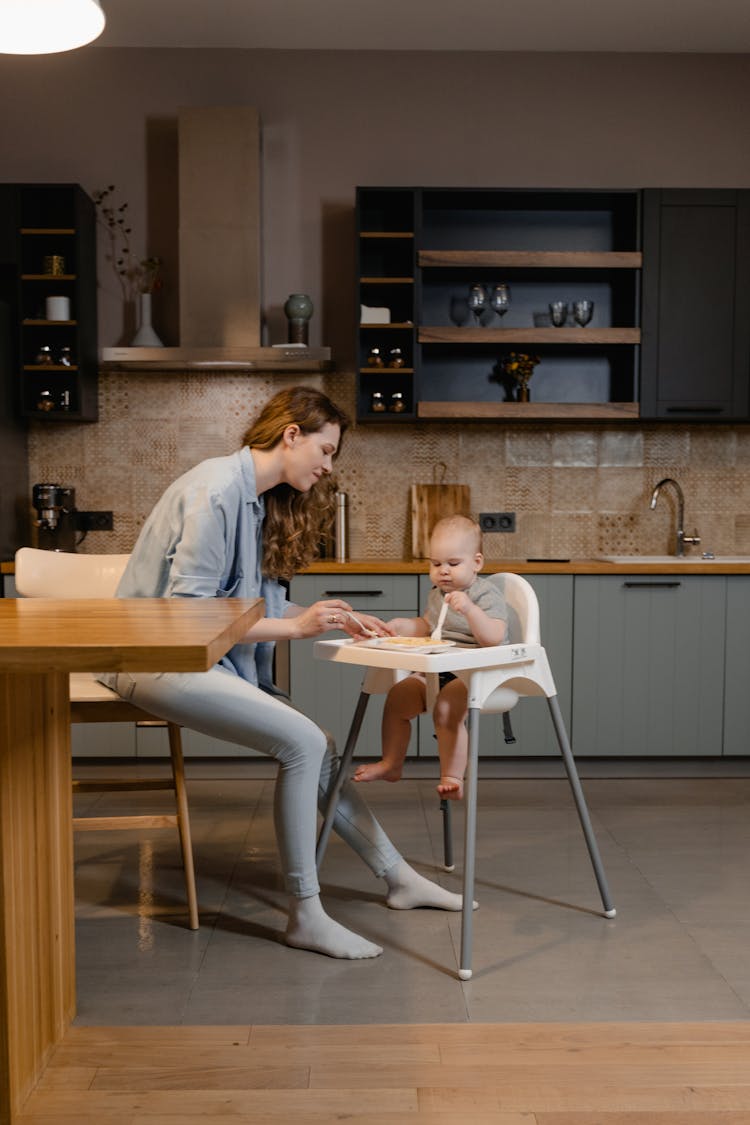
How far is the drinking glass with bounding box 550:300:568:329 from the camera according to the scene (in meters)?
4.14

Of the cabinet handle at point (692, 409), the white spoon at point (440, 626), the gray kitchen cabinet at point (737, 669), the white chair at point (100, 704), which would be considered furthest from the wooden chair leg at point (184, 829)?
the cabinet handle at point (692, 409)

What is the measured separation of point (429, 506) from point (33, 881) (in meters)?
2.81

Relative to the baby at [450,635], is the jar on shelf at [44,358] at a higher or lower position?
higher

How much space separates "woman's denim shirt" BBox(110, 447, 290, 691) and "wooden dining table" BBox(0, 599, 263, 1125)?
0.23m

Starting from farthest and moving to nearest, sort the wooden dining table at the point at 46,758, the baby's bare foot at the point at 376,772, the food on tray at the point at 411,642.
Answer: the baby's bare foot at the point at 376,772 → the food on tray at the point at 411,642 → the wooden dining table at the point at 46,758

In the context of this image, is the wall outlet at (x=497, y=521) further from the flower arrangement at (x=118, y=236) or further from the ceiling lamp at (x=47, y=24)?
the ceiling lamp at (x=47, y=24)

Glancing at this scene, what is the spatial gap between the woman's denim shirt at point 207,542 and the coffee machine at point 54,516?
5.84ft

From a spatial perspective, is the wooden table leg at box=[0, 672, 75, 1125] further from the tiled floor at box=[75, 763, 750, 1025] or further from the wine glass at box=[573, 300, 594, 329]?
the wine glass at box=[573, 300, 594, 329]

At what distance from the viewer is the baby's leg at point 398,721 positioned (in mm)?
2594

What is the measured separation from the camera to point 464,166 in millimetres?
4348

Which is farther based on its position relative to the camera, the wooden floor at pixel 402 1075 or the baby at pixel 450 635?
the baby at pixel 450 635

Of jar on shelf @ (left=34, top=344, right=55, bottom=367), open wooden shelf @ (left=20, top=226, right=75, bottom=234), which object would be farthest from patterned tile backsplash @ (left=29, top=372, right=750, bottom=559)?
open wooden shelf @ (left=20, top=226, right=75, bottom=234)

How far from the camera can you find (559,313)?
4.15 meters

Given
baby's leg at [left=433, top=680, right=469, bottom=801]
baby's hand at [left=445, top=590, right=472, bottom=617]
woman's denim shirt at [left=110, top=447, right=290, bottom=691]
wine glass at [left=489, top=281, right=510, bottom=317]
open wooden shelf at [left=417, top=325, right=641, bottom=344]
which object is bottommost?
baby's leg at [left=433, top=680, right=469, bottom=801]
